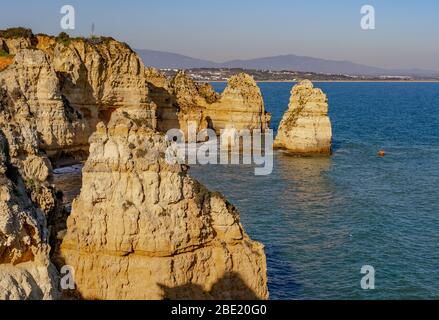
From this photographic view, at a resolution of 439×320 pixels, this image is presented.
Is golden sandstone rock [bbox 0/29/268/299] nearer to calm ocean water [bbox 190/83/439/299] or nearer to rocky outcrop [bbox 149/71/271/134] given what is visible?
calm ocean water [bbox 190/83/439/299]

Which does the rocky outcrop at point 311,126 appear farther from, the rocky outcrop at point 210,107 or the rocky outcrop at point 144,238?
the rocky outcrop at point 144,238

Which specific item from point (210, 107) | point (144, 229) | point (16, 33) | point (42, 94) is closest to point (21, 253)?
point (144, 229)

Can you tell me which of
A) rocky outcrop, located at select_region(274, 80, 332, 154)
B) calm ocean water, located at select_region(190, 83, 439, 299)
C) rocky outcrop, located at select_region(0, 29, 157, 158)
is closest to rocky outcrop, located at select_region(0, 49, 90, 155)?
rocky outcrop, located at select_region(0, 29, 157, 158)

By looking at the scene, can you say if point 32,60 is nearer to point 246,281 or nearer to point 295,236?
point 295,236

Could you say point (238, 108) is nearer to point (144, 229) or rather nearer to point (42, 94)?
point (42, 94)

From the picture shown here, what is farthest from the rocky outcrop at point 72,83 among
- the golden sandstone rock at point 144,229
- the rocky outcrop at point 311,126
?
the golden sandstone rock at point 144,229
